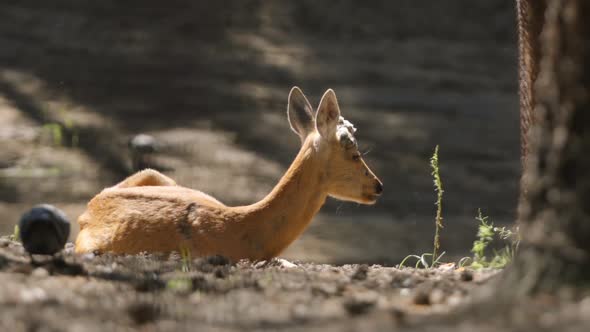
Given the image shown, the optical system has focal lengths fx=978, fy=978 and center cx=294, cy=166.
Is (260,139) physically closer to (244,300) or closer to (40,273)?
(40,273)

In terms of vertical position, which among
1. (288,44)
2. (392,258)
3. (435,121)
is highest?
(288,44)

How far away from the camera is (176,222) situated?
16.1 ft

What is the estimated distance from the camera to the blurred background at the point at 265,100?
1005cm

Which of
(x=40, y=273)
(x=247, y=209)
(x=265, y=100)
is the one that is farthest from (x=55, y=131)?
(x=40, y=273)

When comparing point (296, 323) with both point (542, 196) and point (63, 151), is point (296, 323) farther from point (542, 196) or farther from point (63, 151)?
point (63, 151)

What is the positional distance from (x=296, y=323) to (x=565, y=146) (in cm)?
90

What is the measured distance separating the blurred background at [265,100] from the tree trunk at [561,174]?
576 centimetres

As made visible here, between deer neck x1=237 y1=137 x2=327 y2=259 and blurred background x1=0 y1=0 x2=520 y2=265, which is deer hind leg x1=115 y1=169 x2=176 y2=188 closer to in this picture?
deer neck x1=237 y1=137 x2=327 y2=259

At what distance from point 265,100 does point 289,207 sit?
317 inches

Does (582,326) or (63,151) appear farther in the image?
(63,151)

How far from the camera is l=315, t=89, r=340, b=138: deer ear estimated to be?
535cm

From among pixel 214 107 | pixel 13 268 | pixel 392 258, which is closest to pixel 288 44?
pixel 214 107

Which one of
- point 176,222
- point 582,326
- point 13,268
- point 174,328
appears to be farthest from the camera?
point 176,222

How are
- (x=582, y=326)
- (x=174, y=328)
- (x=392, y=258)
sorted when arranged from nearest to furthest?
(x=582, y=326) < (x=174, y=328) < (x=392, y=258)
